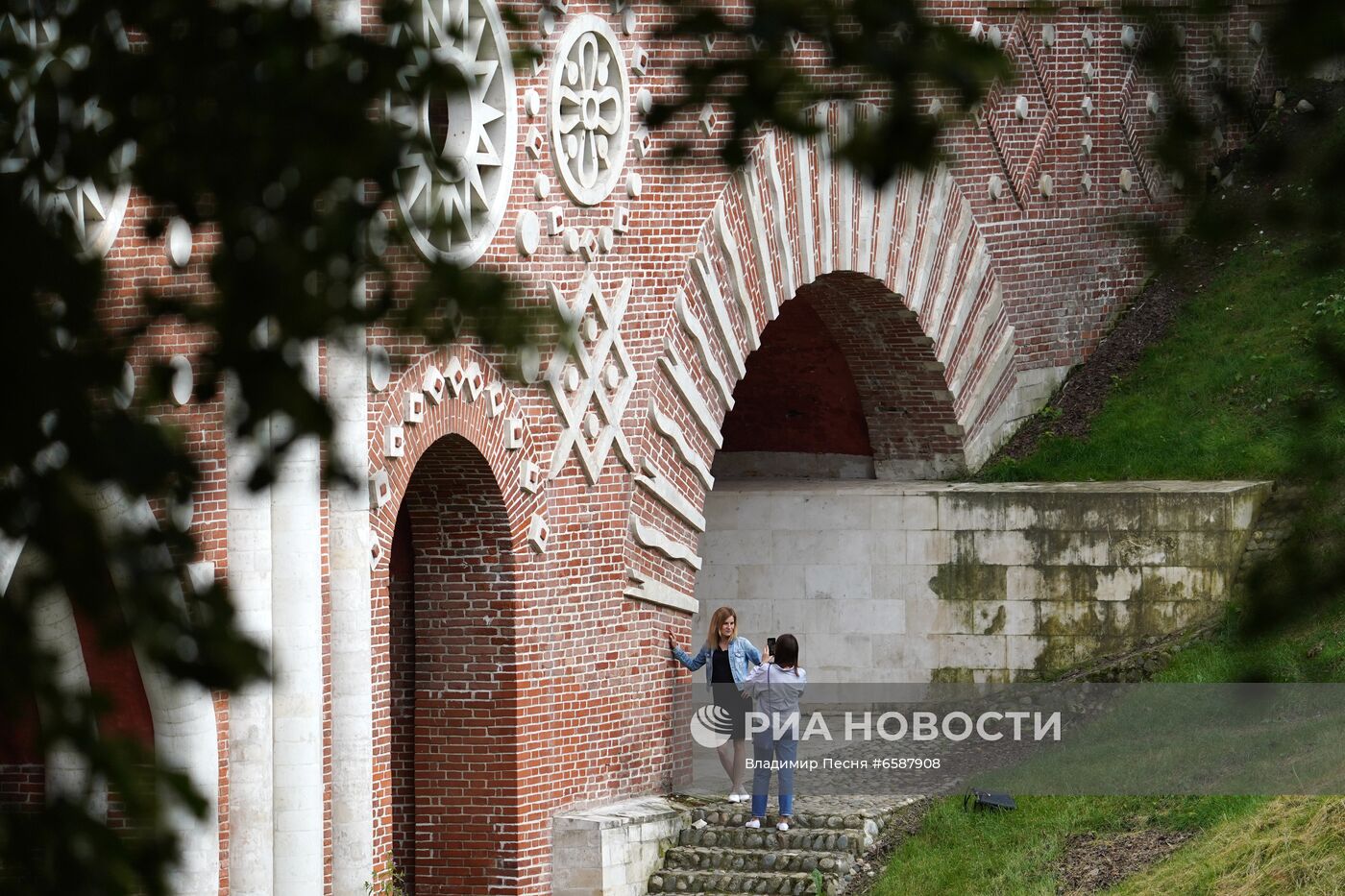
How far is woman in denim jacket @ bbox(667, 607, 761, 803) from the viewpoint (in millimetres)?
15664

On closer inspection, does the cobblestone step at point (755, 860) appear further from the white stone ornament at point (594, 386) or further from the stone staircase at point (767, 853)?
the white stone ornament at point (594, 386)

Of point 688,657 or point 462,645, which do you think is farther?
point 688,657

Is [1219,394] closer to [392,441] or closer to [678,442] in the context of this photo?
[678,442]

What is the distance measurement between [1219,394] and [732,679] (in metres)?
5.70

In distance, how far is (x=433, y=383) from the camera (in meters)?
13.7

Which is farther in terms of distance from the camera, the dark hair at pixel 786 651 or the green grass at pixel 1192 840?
the dark hair at pixel 786 651

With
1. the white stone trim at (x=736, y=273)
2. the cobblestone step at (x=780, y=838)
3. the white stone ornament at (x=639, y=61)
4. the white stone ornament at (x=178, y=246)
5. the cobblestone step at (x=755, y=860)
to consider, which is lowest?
the cobblestone step at (x=755, y=860)

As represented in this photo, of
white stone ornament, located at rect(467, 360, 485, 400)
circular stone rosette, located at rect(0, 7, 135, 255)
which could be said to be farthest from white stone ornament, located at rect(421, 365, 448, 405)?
circular stone rosette, located at rect(0, 7, 135, 255)

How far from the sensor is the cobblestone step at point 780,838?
49.0 feet

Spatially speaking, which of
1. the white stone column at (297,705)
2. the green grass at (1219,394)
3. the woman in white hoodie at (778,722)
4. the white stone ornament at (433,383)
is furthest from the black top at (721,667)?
the green grass at (1219,394)

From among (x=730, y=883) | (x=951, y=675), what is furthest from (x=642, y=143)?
(x=951, y=675)

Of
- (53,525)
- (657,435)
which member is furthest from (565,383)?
(53,525)

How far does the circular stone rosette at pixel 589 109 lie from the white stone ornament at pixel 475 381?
1.55m

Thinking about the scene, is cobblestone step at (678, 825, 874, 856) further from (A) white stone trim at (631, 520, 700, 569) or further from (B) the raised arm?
(A) white stone trim at (631, 520, 700, 569)
